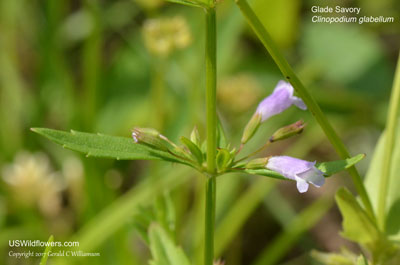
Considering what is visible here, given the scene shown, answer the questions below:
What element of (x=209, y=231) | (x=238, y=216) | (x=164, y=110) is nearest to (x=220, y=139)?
(x=209, y=231)

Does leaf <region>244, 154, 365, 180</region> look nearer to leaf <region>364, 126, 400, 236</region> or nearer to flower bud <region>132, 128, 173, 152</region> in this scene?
flower bud <region>132, 128, 173, 152</region>

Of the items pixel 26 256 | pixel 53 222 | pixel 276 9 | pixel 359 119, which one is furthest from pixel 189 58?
pixel 26 256

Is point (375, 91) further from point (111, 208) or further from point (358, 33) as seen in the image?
point (111, 208)

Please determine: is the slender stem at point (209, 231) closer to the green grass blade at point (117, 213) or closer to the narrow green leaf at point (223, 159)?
the narrow green leaf at point (223, 159)

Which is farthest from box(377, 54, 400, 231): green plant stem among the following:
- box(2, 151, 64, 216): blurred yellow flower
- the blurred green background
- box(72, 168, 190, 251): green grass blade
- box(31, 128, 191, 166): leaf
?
box(2, 151, 64, 216): blurred yellow flower

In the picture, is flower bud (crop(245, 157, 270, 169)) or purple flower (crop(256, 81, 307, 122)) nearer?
flower bud (crop(245, 157, 270, 169))

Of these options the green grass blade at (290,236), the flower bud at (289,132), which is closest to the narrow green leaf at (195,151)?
the flower bud at (289,132)
